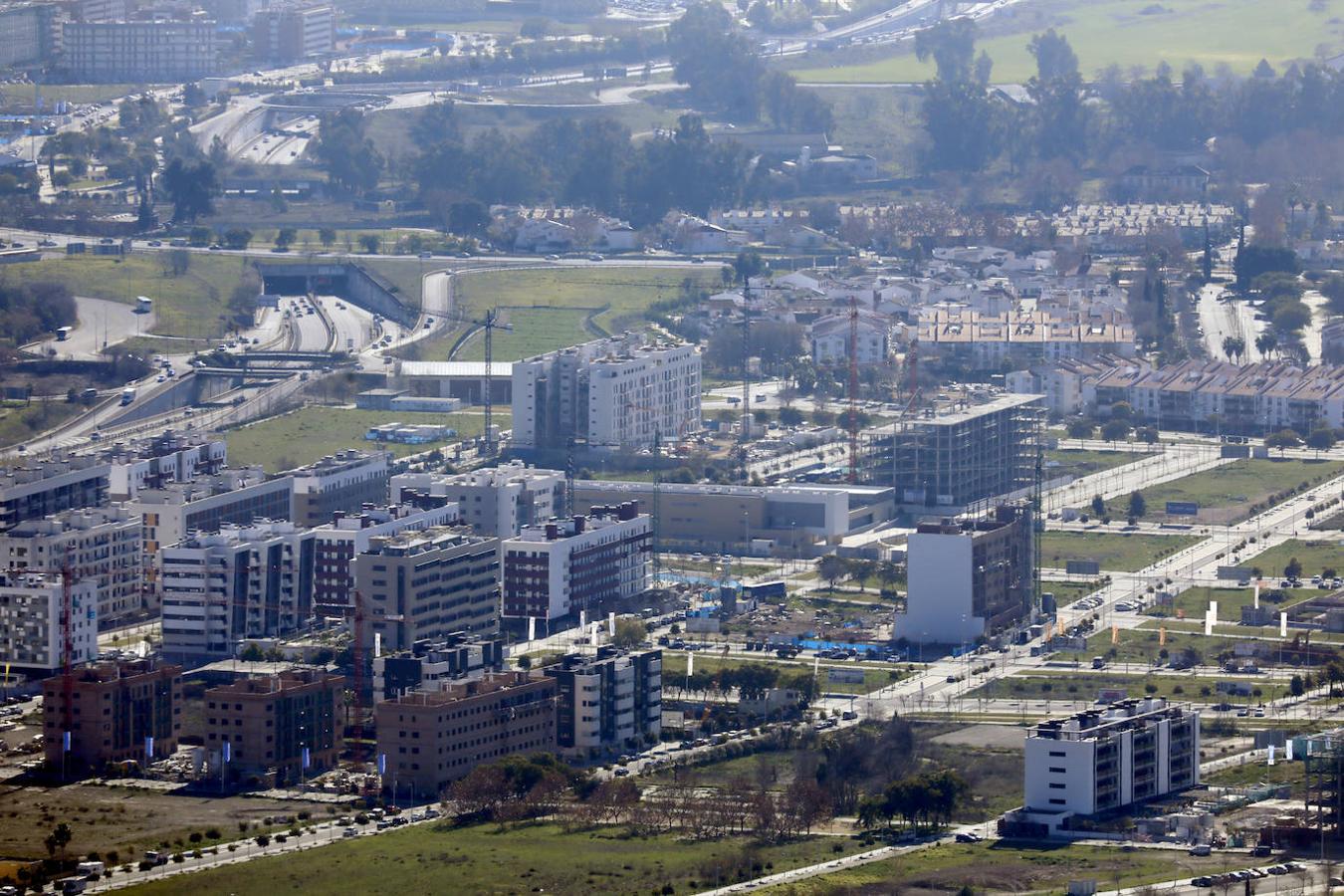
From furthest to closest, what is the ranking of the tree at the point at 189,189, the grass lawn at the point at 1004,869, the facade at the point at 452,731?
the tree at the point at 189,189, the facade at the point at 452,731, the grass lawn at the point at 1004,869

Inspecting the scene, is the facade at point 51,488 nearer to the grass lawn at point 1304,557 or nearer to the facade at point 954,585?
the facade at point 954,585

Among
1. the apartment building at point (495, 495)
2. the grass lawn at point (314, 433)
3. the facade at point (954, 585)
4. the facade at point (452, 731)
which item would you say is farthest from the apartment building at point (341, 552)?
the grass lawn at point (314, 433)

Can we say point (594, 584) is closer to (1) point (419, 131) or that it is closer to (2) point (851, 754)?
(2) point (851, 754)

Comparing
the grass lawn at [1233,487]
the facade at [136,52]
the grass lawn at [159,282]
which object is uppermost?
the facade at [136,52]

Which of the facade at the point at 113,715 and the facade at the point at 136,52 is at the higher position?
the facade at the point at 136,52

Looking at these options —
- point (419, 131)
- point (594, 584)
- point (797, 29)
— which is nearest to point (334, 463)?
point (594, 584)

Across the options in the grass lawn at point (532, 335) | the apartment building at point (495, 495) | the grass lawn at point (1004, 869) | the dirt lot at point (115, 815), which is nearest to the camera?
the grass lawn at point (1004, 869)

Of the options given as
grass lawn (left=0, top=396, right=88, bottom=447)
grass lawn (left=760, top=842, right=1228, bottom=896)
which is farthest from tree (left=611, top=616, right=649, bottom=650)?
grass lawn (left=0, top=396, right=88, bottom=447)
